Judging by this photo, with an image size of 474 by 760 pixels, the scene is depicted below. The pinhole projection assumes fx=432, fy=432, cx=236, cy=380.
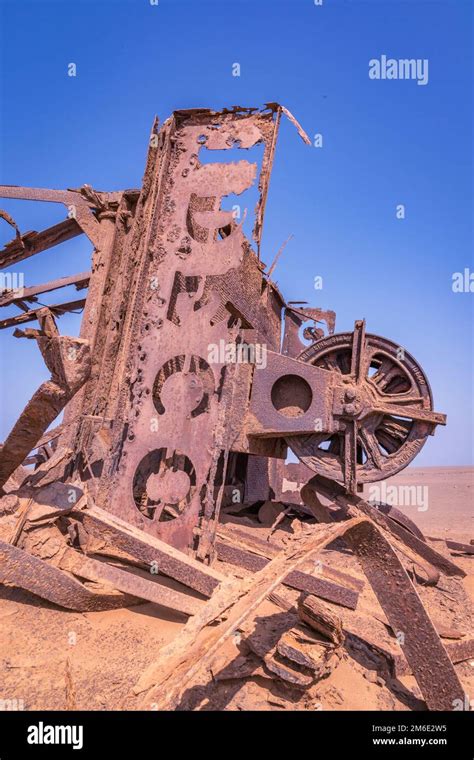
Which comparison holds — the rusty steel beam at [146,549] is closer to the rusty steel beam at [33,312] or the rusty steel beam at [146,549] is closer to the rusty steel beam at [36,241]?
the rusty steel beam at [36,241]

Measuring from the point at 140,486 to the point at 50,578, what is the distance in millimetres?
2633

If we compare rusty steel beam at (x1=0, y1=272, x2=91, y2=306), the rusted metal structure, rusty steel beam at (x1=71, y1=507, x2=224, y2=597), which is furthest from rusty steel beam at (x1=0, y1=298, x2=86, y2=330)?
rusty steel beam at (x1=71, y1=507, x2=224, y2=597)

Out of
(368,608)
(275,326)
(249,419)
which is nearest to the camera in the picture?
(368,608)

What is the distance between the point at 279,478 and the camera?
9.45 m

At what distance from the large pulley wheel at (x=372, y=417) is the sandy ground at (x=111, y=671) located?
2.18 m

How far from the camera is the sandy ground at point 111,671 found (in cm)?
231

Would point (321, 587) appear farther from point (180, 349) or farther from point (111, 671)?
point (180, 349)

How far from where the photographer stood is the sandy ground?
7.57 ft

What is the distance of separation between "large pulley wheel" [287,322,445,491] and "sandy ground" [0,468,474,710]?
2183mm

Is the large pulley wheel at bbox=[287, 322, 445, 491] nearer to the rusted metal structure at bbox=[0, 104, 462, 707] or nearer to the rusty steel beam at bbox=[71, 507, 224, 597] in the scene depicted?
the rusted metal structure at bbox=[0, 104, 462, 707]

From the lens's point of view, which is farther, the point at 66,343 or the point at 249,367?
the point at 249,367

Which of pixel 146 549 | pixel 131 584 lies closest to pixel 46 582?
pixel 131 584

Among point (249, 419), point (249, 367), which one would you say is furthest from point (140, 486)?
point (249, 367)

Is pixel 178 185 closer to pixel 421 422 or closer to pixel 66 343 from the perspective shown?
pixel 66 343
